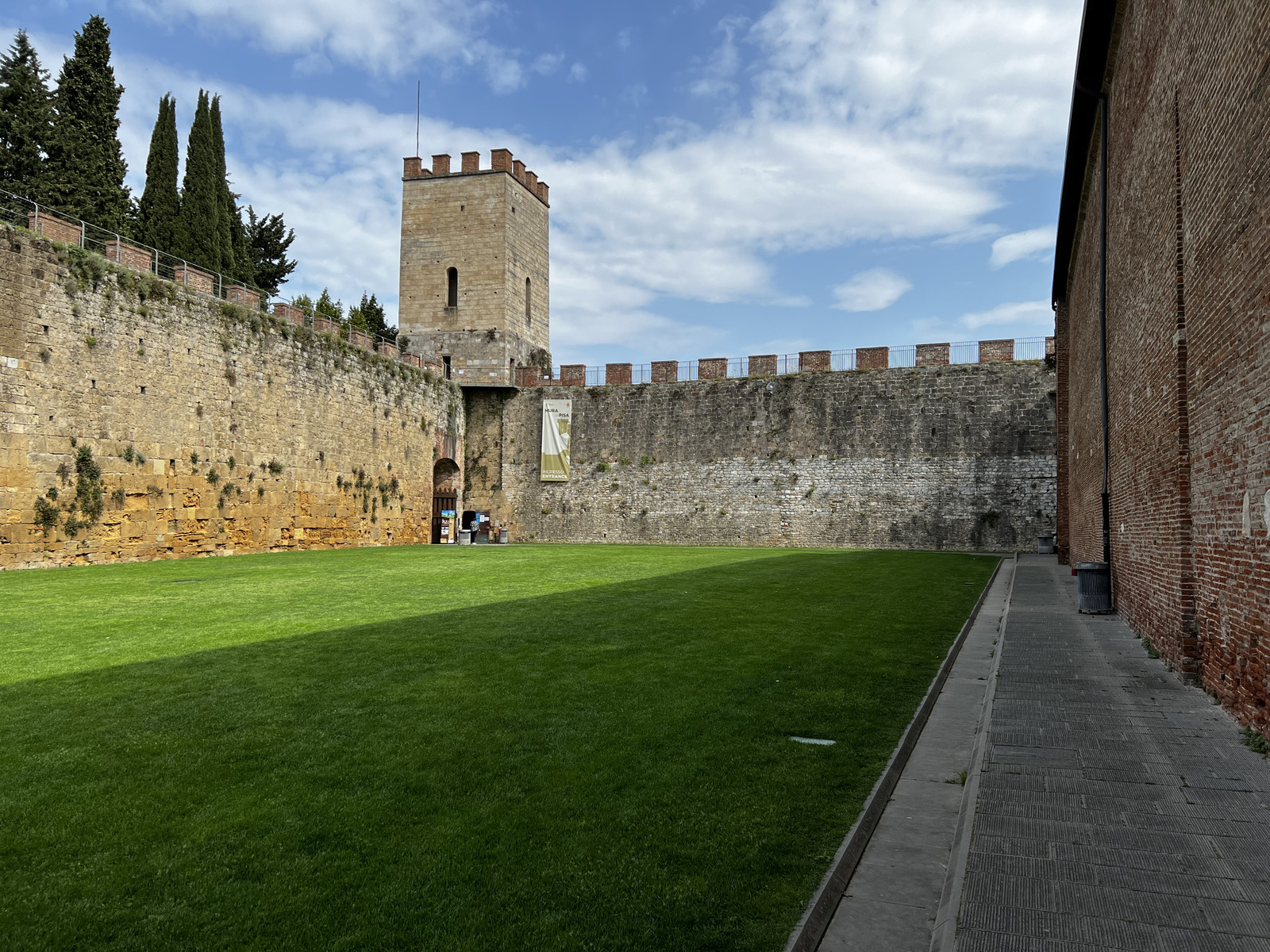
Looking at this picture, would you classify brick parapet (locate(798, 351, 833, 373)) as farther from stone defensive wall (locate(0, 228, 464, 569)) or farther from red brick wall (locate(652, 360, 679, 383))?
stone defensive wall (locate(0, 228, 464, 569))

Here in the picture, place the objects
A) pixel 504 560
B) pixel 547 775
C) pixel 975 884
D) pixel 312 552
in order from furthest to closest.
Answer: pixel 312 552, pixel 504 560, pixel 547 775, pixel 975 884

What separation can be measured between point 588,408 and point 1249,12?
27.5 m

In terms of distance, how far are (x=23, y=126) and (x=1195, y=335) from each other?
34.9 metres

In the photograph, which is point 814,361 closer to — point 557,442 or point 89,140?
point 557,442

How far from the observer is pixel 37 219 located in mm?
16016

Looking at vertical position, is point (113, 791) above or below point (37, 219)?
below

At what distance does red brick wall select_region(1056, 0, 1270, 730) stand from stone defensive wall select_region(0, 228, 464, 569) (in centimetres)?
1817

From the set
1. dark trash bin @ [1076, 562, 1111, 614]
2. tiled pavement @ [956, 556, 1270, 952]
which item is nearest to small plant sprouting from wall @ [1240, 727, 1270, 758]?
tiled pavement @ [956, 556, 1270, 952]

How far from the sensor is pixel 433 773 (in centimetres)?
404

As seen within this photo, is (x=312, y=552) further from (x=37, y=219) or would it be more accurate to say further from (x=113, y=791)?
(x=113, y=791)

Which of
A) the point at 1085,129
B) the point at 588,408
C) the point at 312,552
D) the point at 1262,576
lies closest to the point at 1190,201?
the point at 1262,576

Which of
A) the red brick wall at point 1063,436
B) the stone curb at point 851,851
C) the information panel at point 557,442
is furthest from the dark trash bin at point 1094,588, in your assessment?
the information panel at point 557,442

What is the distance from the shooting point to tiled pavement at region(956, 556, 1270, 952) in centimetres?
258

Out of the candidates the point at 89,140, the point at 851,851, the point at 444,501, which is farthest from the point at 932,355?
the point at 89,140
